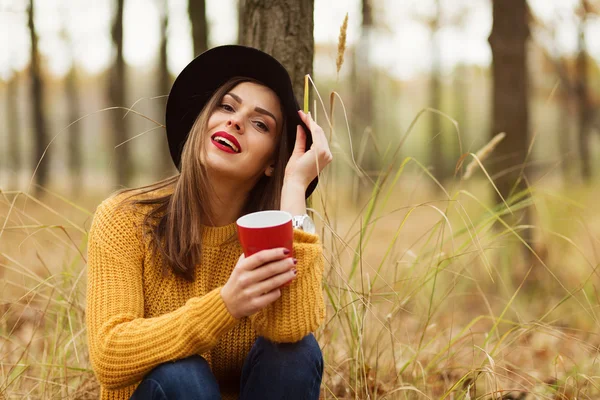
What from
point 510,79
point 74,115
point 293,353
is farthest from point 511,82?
point 74,115

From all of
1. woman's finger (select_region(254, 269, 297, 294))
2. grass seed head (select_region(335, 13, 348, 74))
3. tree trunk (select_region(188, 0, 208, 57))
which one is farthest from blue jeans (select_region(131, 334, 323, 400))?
tree trunk (select_region(188, 0, 208, 57))

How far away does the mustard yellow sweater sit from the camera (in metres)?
1.40

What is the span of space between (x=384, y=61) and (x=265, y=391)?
53.2 feet

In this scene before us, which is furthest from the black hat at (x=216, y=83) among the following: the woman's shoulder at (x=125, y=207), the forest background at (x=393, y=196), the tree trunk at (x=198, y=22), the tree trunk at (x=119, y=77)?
the tree trunk at (x=119, y=77)

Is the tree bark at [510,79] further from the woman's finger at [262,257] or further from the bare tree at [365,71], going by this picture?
the bare tree at [365,71]

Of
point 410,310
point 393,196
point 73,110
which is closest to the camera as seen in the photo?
point 410,310

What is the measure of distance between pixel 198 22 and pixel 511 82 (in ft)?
10.2

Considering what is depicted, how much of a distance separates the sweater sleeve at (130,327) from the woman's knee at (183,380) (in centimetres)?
2

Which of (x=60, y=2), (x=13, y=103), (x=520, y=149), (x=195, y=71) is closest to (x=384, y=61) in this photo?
(x=60, y=2)

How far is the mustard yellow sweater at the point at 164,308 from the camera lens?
1.40m

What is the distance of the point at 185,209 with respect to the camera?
165 centimetres

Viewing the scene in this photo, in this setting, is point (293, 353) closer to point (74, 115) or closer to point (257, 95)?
point (257, 95)

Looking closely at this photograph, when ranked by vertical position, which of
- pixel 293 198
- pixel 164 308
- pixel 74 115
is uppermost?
pixel 293 198

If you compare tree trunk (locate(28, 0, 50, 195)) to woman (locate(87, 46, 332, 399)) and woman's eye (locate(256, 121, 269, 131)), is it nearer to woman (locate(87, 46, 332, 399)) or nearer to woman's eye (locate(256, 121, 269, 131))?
woman (locate(87, 46, 332, 399))
